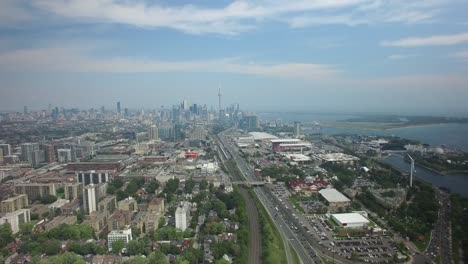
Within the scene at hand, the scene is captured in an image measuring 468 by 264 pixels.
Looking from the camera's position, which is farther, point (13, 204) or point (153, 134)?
point (153, 134)

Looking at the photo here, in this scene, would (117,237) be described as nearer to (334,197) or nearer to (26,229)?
(26,229)

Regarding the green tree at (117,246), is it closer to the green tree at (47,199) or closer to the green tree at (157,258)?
the green tree at (157,258)

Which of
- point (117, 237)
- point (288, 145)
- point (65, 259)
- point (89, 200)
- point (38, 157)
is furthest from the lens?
point (288, 145)

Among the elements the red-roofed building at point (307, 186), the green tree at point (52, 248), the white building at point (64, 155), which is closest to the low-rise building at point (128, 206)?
the green tree at point (52, 248)

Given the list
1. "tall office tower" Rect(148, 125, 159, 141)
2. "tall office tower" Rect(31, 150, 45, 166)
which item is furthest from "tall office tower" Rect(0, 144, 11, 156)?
"tall office tower" Rect(148, 125, 159, 141)

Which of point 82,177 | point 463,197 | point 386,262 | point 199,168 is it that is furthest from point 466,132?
point 82,177

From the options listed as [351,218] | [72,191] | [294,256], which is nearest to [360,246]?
[351,218]

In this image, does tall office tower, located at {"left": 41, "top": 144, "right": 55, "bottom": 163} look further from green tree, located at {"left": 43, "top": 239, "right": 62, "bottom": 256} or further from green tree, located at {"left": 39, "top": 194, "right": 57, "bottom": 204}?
green tree, located at {"left": 43, "top": 239, "right": 62, "bottom": 256}
